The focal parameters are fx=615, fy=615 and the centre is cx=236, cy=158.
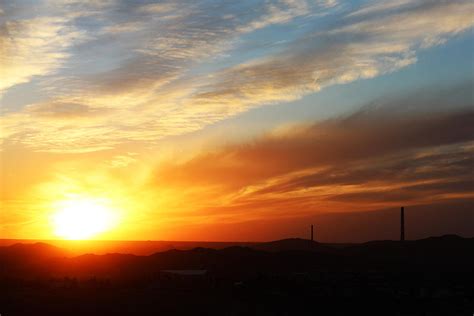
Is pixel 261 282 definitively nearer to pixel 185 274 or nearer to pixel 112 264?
pixel 185 274

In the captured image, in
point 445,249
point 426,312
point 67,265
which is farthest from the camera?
point 445,249

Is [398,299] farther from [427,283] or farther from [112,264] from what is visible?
[112,264]

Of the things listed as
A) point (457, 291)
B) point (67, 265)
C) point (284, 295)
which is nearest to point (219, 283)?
point (284, 295)

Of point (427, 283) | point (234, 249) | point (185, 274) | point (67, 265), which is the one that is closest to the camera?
point (427, 283)

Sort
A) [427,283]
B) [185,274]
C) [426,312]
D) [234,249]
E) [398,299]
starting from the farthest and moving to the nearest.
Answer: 1. [234,249]
2. [185,274]
3. [427,283]
4. [398,299]
5. [426,312]

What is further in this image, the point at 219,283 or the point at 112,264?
the point at 112,264

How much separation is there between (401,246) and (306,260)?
Answer: 2004 centimetres

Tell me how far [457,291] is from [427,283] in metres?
5.19

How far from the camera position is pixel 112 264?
194 ft

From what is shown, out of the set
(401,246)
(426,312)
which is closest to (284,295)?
(426,312)

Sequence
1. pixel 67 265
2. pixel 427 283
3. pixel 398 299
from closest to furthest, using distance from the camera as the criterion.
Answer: pixel 398 299
pixel 427 283
pixel 67 265

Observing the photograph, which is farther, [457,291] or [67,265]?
[67,265]

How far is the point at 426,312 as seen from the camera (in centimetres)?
2908

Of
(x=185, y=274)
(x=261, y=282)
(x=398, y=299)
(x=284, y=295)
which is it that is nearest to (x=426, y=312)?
(x=398, y=299)
